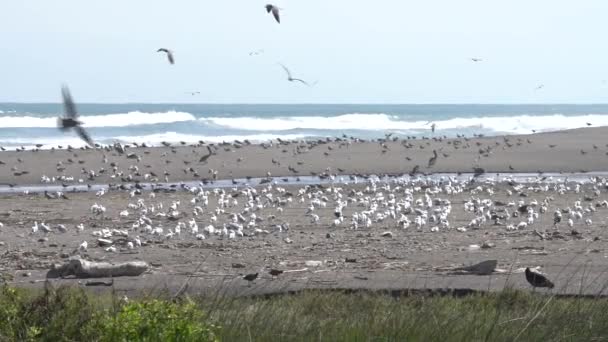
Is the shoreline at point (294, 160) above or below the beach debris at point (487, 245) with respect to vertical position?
below

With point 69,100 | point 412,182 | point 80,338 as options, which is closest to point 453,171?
point 412,182

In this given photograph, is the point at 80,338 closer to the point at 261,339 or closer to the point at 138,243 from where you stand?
the point at 261,339

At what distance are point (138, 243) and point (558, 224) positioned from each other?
21.3 feet

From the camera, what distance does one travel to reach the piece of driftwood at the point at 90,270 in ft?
38.6

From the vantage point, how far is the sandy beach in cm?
1180

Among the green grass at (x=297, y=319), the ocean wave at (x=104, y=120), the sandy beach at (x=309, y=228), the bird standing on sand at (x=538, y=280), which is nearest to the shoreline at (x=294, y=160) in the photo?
the sandy beach at (x=309, y=228)

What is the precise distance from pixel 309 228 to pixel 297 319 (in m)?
9.15

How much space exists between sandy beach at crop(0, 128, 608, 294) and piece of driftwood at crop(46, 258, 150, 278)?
281 millimetres

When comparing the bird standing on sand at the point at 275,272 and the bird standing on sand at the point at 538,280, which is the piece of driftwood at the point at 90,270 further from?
the bird standing on sand at the point at 538,280

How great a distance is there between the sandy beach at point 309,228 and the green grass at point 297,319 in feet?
2.52

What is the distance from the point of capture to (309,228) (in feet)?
56.0

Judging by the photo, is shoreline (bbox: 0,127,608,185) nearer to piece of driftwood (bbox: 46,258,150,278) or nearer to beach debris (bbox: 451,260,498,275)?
piece of driftwood (bbox: 46,258,150,278)

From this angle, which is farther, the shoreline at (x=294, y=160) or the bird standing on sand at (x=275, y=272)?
the shoreline at (x=294, y=160)

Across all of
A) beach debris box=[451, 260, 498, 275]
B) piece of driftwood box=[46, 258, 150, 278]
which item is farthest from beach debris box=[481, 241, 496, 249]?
piece of driftwood box=[46, 258, 150, 278]
